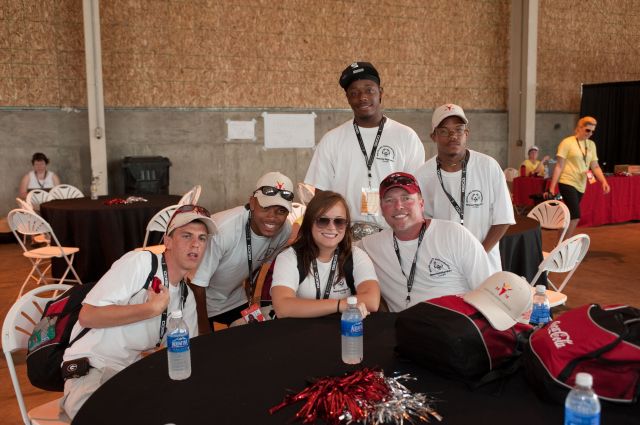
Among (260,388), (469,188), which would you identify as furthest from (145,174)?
(260,388)

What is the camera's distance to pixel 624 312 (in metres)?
1.50

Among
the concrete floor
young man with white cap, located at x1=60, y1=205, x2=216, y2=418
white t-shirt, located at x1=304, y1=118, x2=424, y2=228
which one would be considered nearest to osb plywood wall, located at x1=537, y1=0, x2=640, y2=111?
the concrete floor

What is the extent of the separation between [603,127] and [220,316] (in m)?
11.7

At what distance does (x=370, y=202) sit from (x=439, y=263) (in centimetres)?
69

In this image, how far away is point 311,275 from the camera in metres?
2.46

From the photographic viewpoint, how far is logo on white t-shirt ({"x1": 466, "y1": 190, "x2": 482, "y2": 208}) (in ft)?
9.93

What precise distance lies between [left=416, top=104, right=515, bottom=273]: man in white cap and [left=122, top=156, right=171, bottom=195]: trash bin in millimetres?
6676

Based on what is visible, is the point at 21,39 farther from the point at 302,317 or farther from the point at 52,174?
the point at 302,317

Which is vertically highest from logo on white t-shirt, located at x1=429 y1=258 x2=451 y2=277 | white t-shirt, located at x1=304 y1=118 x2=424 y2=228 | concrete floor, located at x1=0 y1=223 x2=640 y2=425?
white t-shirt, located at x1=304 y1=118 x2=424 y2=228

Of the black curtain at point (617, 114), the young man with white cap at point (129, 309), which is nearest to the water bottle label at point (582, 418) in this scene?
the young man with white cap at point (129, 309)

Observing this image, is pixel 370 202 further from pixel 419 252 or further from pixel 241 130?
pixel 241 130

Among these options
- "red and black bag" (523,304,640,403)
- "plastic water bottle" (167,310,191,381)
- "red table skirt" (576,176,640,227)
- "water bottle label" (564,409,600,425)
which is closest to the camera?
"water bottle label" (564,409,600,425)

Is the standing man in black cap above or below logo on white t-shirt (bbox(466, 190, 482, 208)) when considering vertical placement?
above

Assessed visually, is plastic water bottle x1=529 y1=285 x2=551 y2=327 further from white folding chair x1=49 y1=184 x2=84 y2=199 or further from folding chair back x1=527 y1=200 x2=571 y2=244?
white folding chair x1=49 y1=184 x2=84 y2=199
